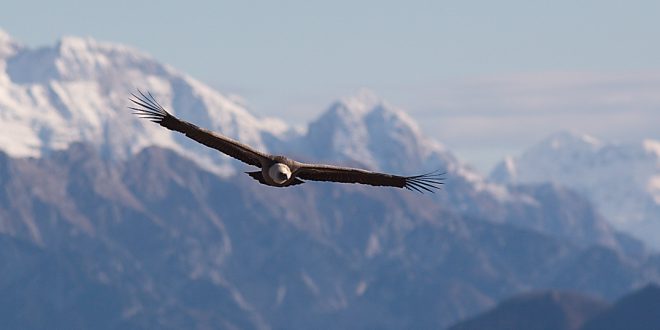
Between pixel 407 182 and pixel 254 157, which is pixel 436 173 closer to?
pixel 407 182

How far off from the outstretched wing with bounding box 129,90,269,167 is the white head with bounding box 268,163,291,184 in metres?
0.98

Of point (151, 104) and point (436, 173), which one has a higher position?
point (151, 104)

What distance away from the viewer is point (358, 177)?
208 feet

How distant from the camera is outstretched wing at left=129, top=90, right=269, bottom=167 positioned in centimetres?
6025

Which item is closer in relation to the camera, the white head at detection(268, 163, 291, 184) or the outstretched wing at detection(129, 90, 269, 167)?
the white head at detection(268, 163, 291, 184)

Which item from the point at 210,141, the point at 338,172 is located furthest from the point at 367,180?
the point at 210,141

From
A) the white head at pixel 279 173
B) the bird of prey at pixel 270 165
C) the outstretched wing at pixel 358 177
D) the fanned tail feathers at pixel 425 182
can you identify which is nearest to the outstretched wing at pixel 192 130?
the bird of prey at pixel 270 165

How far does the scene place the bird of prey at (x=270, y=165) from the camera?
197 feet

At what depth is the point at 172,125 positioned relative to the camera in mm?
60719

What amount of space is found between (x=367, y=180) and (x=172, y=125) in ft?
23.4

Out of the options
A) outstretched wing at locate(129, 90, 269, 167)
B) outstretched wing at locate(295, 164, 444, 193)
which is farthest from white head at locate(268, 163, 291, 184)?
outstretched wing at locate(295, 164, 444, 193)

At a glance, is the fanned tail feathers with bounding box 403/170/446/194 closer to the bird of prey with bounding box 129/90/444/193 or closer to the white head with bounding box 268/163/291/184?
the bird of prey with bounding box 129/90/444/193

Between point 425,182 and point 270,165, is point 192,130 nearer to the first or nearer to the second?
point 270,165

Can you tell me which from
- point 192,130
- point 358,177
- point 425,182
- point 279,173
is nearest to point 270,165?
point 279,173
